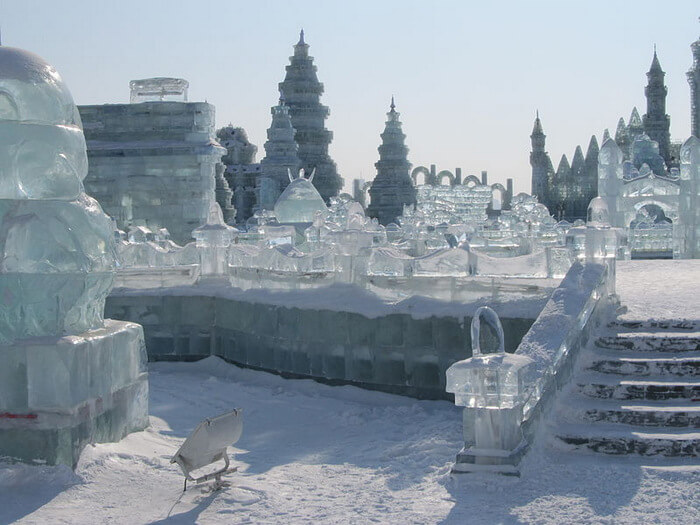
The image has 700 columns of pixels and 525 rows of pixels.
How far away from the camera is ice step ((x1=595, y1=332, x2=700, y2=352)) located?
7.97 metres

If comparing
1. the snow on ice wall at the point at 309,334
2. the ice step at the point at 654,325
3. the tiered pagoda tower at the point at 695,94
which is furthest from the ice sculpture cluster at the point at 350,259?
the tiered pagoda tower at the point at 695,94

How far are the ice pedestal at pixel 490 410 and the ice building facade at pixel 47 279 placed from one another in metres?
2.46

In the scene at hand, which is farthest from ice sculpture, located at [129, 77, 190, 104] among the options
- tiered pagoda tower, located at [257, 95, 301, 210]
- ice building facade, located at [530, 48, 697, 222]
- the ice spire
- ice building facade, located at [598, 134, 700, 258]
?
the ice spire

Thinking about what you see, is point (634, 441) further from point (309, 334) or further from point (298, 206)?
point (298, 206)

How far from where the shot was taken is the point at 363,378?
1029 cm

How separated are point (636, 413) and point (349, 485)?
Result: 213cm

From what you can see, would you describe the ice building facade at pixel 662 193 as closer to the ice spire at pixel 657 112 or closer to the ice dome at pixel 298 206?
the ice dome at pixel 298 206

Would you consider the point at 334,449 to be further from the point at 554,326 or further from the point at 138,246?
the point at 138,246

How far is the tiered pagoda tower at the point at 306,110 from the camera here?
62.0 meters

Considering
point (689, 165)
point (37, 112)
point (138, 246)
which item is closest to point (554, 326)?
point (37, 112)

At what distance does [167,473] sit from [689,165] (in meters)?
17.3

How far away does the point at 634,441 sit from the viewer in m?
6.68

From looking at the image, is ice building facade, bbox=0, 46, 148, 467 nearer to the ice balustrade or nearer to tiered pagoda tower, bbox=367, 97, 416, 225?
the ice balustrade

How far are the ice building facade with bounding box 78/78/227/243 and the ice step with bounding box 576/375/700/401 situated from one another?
48.5ft
